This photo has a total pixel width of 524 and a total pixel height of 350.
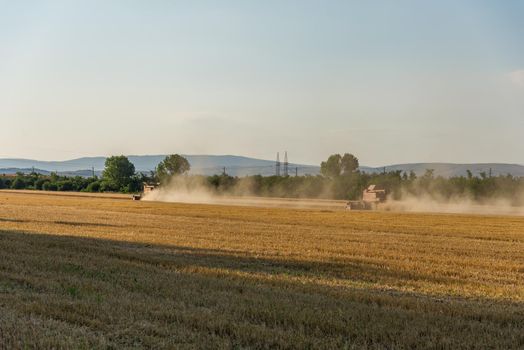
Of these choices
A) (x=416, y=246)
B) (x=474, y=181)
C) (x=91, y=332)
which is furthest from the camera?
(x=474, y=181)

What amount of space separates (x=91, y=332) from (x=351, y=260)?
395 inches

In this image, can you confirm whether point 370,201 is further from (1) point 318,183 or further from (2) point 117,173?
(2) point 117,173

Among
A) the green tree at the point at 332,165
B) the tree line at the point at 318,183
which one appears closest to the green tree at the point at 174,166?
the tree line at the point at 318,183

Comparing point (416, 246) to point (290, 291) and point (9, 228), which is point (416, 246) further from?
point (9, 228)

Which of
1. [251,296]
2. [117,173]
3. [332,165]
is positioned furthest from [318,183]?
[251,296]

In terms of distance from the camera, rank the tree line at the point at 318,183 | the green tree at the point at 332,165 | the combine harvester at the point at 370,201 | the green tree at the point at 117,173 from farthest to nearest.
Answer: the green tree at the point at 332,165 → the green tree at the point at 117,173 → the tree line at the point at 318,183 → the combine harvester at the point at 370,201

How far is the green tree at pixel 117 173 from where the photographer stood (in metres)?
105

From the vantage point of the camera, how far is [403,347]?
693 centimetres

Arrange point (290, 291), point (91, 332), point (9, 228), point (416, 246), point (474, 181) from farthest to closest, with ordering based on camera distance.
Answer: point (474, 181) → point (9, 228) → point (416, 246) → point (290, 291) → point (91, 332)

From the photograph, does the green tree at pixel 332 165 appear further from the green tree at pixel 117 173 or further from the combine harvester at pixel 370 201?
the combine harvester at pixel 370 201

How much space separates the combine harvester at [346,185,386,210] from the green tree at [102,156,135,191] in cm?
5771

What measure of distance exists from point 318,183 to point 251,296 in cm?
7311

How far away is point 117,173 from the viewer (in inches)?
4154

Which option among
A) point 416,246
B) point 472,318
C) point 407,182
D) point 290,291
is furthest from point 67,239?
point 407,182
